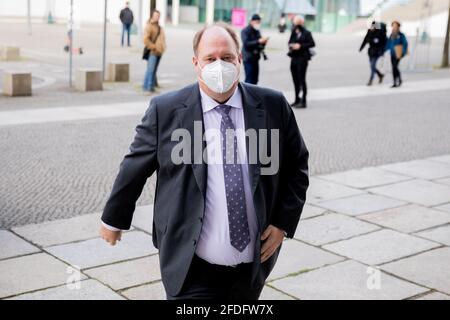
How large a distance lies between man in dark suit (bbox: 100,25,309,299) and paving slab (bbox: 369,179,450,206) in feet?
16.4

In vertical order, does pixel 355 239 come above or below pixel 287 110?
below

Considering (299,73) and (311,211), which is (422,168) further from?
(299,73)

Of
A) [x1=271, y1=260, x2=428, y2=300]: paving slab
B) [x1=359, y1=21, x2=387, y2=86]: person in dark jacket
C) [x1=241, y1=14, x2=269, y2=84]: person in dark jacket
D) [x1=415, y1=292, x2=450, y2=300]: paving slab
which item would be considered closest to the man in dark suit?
[x1=271, y1=260, x2=428, y2=300]: paving slab

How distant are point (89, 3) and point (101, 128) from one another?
4392cm

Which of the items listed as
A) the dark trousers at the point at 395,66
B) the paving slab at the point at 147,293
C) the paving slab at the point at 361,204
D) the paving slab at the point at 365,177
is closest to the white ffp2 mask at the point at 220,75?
the paving slab at the point at 147,293

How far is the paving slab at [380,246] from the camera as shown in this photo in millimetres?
6070

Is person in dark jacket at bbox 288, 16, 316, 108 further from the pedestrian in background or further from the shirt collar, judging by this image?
the shirt collar

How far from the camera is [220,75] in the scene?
124 inches

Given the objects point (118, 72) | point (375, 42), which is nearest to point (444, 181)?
point (118, 72)

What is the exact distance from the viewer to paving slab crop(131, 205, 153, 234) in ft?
21.8

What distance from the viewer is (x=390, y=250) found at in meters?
6.25

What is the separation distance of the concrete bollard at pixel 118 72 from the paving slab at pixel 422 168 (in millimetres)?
9349

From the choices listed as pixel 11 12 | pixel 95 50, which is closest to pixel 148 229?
pixel 95 50
